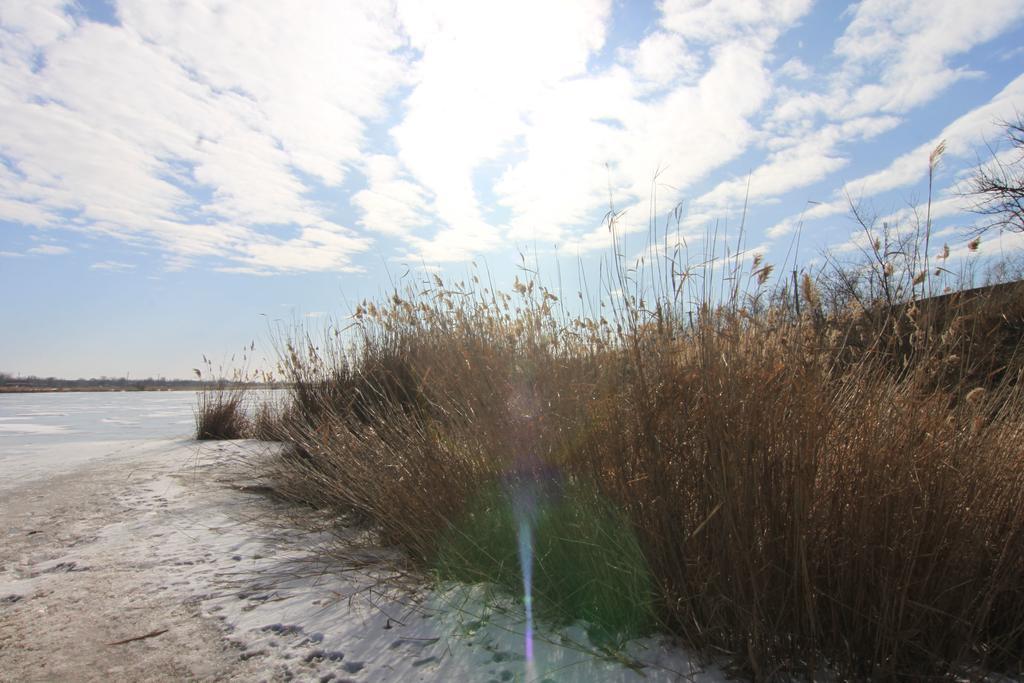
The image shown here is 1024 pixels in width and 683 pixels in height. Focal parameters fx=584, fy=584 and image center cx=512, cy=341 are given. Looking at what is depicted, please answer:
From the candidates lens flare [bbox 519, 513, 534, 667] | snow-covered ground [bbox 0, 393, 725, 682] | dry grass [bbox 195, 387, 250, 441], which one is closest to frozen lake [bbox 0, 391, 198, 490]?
dry grass [bbox 195, 387, 250, 441]

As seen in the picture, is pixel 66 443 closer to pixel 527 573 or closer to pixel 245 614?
pixel 245 614

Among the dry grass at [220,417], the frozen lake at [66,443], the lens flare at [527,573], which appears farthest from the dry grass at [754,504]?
the dry grass at [220,417]

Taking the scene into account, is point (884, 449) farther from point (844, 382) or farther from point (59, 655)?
point (59, 655)

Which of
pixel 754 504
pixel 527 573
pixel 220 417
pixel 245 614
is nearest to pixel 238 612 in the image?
pixel 245 614

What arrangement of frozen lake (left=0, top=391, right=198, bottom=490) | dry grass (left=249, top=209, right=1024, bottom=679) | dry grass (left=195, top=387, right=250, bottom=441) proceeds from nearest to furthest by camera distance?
1. dry grass (left=249, top=209, right=1024, bottom=679)
2. frozen lake (left=0, top=391, right=198, bottom=490)
3. dry grass (left=195, top=387, right=250, bottom=441)

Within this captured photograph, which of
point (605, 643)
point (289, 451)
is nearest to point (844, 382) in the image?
point (605, 643)

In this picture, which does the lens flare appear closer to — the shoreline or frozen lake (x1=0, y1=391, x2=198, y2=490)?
the shoreline

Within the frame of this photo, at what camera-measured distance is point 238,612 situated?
2.24 m

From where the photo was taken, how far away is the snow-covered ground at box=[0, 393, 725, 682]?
180 cm

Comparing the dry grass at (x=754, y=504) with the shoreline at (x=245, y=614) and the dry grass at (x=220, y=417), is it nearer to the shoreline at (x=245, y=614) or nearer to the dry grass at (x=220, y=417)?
the shoreline at (x=245, y=614)

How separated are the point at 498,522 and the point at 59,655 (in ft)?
5.19

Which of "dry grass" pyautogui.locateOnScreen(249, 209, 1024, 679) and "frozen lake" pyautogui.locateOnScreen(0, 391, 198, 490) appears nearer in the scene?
"dry grass" pyautogui.locateOnScreen(249, 209, 1024, 679)

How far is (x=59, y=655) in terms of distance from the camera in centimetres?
195

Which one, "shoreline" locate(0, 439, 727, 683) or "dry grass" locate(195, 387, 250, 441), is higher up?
"dry grass" locate(195, 387, 250, 441)
